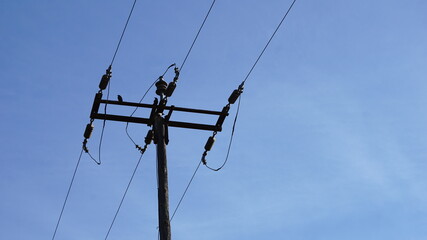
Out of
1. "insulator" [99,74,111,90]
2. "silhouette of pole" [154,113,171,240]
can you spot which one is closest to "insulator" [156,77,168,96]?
"silhouette of pole" [154,113,171,240]

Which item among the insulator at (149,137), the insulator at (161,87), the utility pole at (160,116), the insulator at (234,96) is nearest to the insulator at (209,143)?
the utility pole at (160,116)

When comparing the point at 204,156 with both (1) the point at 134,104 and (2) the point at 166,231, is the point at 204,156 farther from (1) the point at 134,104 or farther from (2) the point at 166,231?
(2) the point at 166,231

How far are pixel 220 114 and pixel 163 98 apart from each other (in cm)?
112

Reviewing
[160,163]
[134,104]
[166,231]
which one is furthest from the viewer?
[134,104]

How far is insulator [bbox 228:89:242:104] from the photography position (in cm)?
1131

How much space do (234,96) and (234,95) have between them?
0.02 meters

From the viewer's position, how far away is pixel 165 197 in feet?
31.1

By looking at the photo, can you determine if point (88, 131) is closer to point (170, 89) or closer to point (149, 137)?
point (149, 137)

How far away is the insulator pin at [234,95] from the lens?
11.3 metres

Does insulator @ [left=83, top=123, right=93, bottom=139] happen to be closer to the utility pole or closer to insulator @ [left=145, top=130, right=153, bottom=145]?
the utility pole

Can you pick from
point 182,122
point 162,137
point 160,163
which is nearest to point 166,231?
point 160,163

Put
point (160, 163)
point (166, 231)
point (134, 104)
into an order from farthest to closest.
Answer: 1. point (134, 104)
2. point (160, 163)
3. point (166, 231)

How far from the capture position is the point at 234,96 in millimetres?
11359

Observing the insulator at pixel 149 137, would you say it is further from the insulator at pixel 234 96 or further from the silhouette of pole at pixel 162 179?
the insulator at pixel 234 96
